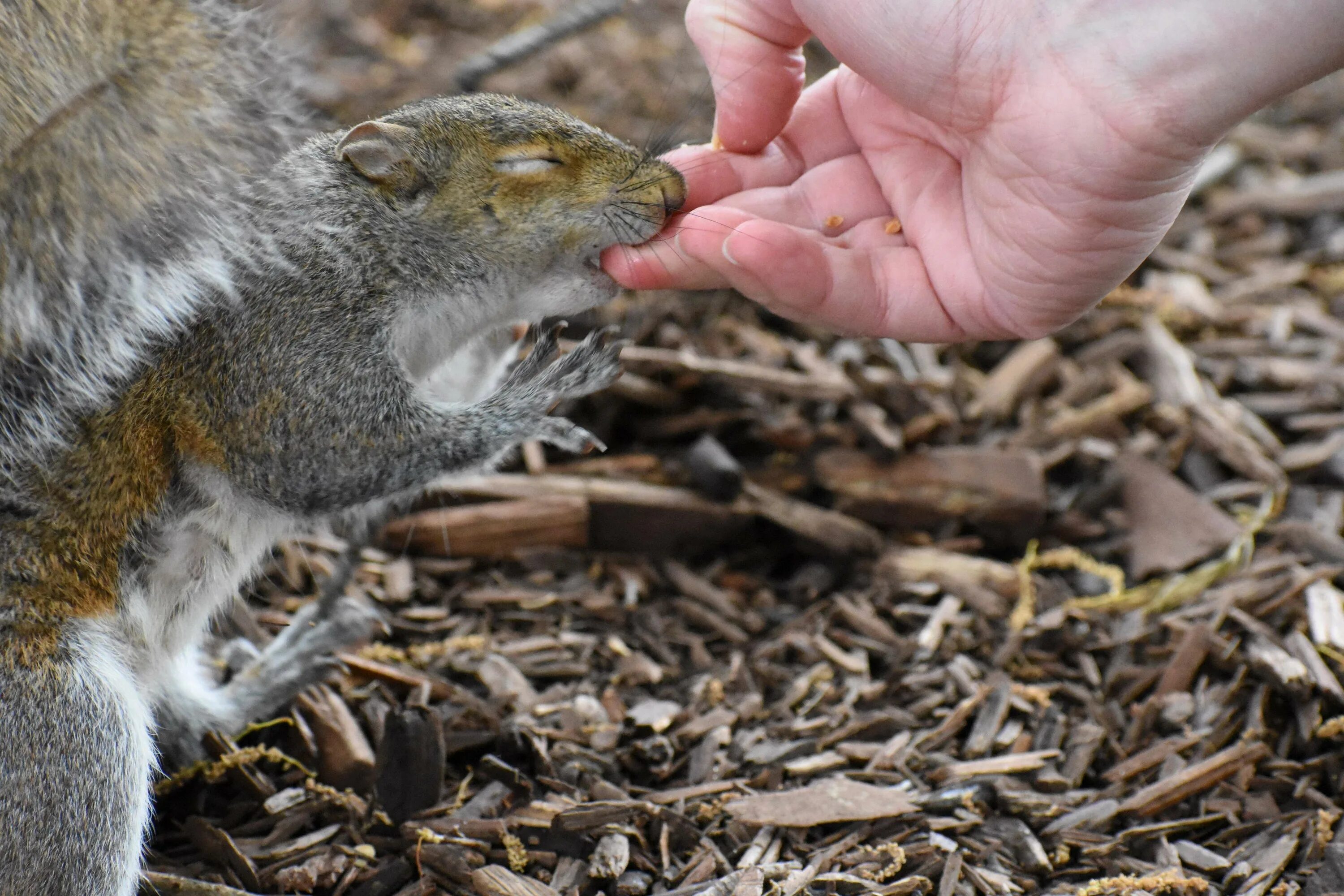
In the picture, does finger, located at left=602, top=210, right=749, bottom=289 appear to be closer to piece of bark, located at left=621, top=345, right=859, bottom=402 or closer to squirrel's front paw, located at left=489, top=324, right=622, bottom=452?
squirrel's front paw, located at left=489, top=324, right=622, bottom=452

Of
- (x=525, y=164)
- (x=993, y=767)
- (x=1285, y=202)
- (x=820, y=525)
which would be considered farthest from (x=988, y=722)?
(x=1285, y=202)

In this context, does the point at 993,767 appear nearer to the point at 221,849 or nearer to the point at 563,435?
the point at 563,435

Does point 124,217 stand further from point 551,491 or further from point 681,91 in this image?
point 681,91

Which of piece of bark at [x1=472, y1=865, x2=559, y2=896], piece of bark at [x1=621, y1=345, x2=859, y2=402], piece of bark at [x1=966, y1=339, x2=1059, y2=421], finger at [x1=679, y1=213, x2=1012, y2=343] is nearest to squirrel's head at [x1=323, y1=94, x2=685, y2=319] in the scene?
finger at [x1=679, y1=213, x2=1012, y2=343]

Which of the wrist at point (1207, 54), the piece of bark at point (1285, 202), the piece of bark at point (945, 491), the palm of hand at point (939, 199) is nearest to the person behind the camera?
the wrist at point (1207, 54)

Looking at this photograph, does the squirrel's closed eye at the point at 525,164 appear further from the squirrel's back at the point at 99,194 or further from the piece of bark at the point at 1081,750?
the piece of bark at the point at 1081,750

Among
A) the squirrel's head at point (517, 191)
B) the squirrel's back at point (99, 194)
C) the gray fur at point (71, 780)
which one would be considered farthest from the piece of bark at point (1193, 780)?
the squirrel's back at point (99, 194)

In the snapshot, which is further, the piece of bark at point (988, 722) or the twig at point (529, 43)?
the twig at point (529, 43)
